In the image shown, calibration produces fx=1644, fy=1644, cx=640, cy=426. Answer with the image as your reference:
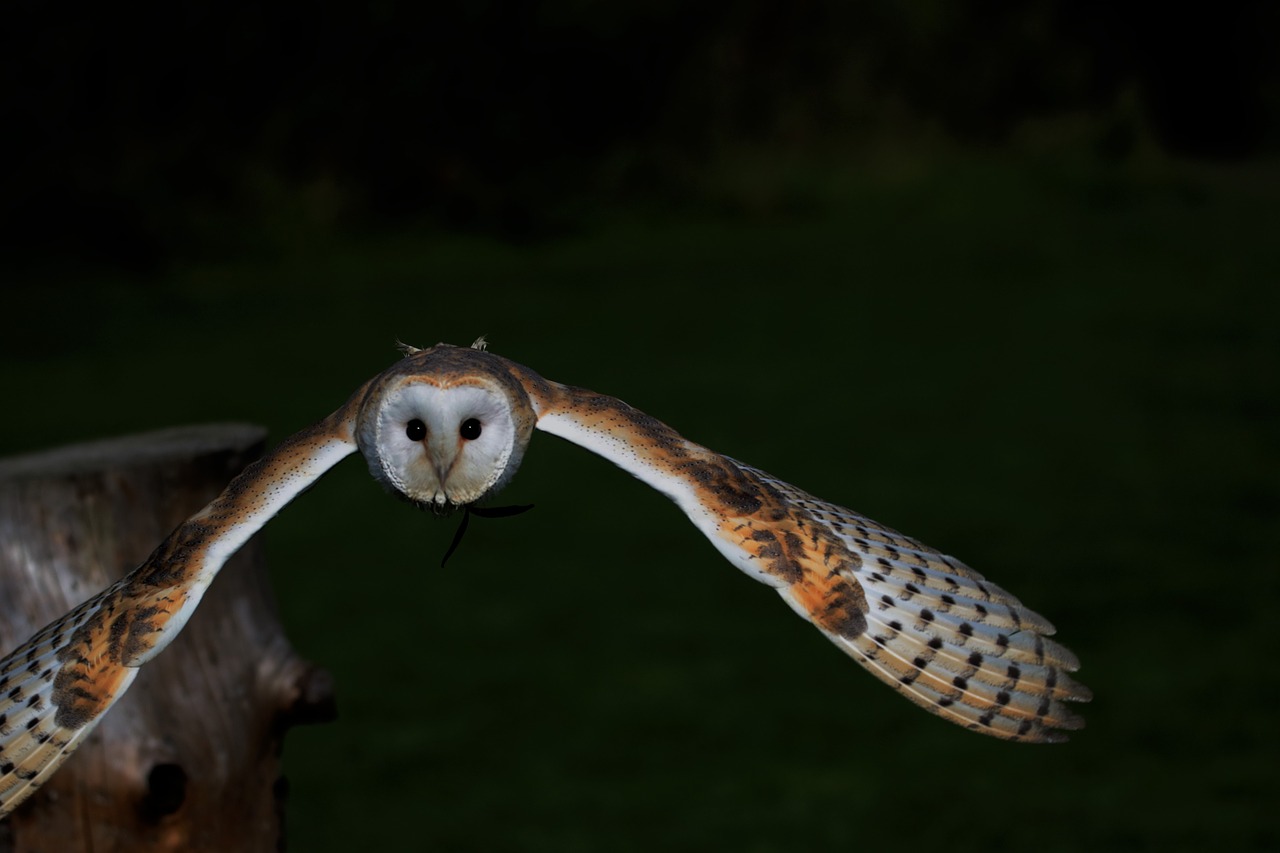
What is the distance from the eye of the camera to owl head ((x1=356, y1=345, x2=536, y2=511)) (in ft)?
5.71

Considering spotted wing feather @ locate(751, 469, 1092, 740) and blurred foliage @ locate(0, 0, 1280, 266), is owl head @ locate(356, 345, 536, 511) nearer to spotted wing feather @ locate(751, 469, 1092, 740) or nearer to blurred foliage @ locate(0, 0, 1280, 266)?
spotted wing feather @ locate(751, 469, 1092, 740)

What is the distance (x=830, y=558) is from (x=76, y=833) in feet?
4.11

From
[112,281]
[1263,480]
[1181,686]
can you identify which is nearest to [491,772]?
[1181,686]

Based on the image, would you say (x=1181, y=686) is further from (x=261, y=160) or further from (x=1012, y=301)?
(x=261, y=160)

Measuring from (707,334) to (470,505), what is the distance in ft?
26.0

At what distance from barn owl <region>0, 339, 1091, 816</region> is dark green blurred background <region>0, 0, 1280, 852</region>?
3178 mm

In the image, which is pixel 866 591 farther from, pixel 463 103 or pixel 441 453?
pixel 463 103

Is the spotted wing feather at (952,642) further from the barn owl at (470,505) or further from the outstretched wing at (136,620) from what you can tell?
the outstretched wing at (136,620)

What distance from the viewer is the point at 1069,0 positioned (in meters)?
13.0

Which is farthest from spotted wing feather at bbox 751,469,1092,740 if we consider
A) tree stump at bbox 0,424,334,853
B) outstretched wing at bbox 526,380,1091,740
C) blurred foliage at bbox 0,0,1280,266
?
blurred foliage at bbox 0,0,1280,266

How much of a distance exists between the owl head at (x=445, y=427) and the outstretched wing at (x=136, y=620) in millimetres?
53

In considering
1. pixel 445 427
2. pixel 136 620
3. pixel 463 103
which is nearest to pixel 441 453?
pixel 445 427

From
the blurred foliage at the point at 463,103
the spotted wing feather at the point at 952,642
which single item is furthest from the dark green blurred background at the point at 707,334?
the spotted wing feather at the point at 952,642

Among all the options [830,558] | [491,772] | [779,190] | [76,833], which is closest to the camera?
[830,558]
